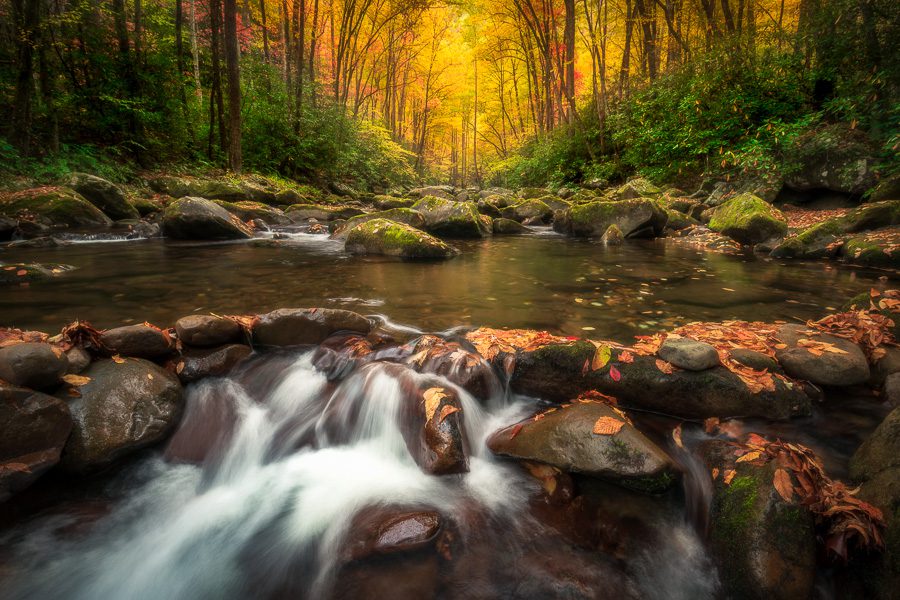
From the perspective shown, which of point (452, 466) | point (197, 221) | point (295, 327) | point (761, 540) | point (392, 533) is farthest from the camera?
point (197, 221)

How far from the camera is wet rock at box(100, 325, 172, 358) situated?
10.3 feet

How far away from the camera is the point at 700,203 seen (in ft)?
43.2

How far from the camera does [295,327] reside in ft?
13.2

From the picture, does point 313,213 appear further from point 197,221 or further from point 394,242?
point 394,242

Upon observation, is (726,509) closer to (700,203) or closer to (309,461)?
(309,461)

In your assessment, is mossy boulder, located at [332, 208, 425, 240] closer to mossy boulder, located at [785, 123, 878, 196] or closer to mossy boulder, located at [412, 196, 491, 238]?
mossy boulder, located at [412, 196, 491, 238]

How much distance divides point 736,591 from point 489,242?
9986mm

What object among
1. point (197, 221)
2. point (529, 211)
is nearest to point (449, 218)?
point (529, 211)

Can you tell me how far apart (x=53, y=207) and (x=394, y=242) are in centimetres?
830

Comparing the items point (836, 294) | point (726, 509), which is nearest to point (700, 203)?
point (836, 294)

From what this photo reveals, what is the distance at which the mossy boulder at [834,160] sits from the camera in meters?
9.22

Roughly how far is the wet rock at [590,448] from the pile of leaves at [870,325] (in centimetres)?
236

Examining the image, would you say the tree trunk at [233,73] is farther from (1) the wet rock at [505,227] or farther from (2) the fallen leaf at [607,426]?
(2) the fallen leaf at [607,426]

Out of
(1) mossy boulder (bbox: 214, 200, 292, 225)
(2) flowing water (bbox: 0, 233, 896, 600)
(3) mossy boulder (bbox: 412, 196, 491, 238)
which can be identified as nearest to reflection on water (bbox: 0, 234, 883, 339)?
(2) flowing water (bbox: 0, 233, 896, 600)
